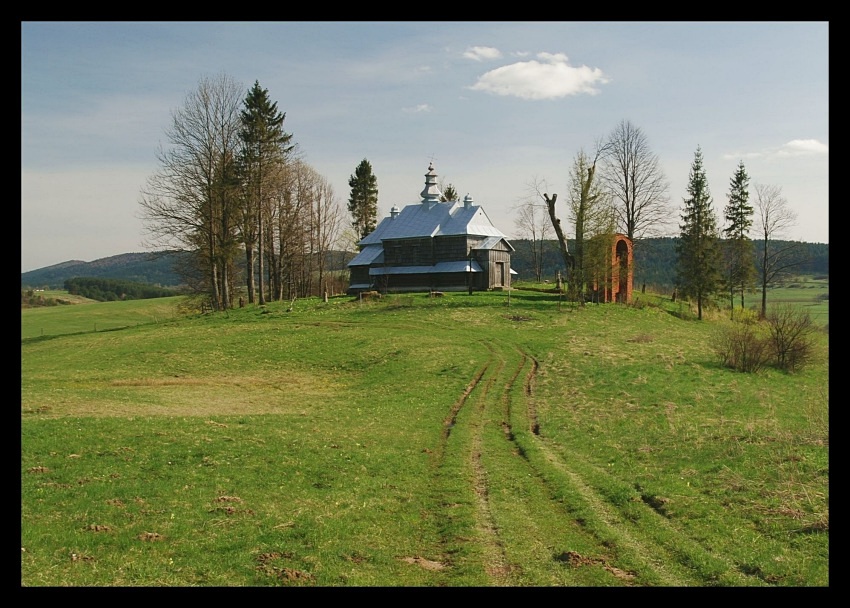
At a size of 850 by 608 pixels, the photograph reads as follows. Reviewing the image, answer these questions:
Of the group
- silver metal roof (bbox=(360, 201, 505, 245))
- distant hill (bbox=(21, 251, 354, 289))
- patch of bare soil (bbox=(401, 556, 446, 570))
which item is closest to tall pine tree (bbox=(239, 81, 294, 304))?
silver metal roof (bbox=(360, 201, 505, 245))

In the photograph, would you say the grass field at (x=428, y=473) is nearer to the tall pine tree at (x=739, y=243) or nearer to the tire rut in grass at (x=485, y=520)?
the tire rut in grass at (x=485, y=520)

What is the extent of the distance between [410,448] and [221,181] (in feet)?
152

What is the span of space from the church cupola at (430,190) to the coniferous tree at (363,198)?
2394cm

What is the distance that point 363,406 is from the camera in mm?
25688

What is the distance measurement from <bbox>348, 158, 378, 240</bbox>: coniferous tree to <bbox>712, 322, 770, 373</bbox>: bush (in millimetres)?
68097

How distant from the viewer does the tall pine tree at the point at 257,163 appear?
61.6 meters

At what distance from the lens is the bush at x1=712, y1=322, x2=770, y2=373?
32.1 metres

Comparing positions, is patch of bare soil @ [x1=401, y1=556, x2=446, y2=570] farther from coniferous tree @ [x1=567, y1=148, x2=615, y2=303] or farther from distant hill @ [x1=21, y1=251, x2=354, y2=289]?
distant hill @ [x1=21, y1=251, x2=354, y2=289]

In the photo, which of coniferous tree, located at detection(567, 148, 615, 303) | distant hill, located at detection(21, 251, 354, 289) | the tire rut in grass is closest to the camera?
the tire rut in grass

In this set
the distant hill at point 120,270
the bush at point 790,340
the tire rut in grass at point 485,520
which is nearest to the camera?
the tire rut in grass at point 485,520

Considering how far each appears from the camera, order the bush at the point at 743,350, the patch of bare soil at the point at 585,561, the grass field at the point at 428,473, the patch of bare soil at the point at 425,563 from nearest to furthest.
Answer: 1. the patch of bare soil at the point at 585,561
2. the grass field at the point at 428,473
3. the patch of bare soil at the point at 425,563
4. the bush at the point at 743,350

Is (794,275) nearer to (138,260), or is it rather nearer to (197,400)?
(197,400)

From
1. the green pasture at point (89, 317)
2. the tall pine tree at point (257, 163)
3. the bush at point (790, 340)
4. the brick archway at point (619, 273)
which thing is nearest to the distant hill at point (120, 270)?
the green pasture at point (89, 317)
